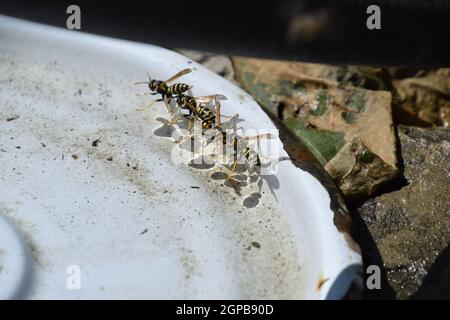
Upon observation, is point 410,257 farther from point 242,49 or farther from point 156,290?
point 242,49

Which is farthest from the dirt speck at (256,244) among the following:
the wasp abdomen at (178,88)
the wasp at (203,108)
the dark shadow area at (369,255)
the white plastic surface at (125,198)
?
the wasp abdomen at (178,88)

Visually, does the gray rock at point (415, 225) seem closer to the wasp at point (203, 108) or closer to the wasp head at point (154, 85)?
the wasp at point (203, 108)

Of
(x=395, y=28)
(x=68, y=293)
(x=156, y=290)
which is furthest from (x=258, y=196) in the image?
(x=395, y=28)

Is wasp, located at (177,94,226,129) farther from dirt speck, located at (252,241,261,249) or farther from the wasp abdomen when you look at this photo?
dirt speck, located at (252,241,261,249)

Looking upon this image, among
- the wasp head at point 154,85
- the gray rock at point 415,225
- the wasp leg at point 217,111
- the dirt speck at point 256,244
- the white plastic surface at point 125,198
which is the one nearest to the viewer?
the white plastic surface at point 125,198

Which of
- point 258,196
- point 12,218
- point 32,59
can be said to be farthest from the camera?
point 32,59

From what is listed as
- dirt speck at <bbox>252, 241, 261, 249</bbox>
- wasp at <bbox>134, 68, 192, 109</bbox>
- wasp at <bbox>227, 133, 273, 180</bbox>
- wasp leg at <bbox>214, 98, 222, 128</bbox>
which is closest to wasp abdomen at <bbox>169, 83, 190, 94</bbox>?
wasp at <bbox>134, 68, 192, 109</bbox>

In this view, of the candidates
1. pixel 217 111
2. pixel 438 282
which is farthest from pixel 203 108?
pixel 438 282

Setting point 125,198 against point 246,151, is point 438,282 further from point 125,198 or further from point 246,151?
point 125,198
